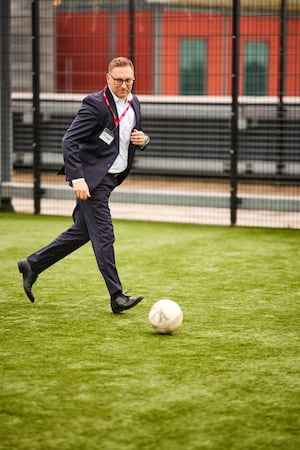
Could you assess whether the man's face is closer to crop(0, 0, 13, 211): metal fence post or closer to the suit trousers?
the suit trousers

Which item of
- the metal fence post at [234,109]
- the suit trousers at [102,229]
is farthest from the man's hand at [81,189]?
the metal fence post at [234,109]

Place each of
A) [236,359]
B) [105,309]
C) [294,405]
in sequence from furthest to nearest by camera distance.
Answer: [105,309], [236,359], [294,405]

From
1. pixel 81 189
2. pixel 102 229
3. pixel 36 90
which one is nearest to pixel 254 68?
pixel 36 90

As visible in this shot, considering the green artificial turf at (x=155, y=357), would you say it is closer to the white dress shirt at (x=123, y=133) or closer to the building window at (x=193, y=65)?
the white dress shirt at (x=123, y=133)

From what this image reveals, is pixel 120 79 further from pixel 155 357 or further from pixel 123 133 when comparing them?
pixel 155 357

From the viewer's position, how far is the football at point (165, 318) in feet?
18.7

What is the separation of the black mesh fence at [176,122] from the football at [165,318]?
535cm

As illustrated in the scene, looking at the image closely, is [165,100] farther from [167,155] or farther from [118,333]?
[118,333]

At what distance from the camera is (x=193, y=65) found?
19859 mm

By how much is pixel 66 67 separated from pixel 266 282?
37.4 feet

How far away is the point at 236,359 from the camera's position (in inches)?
205

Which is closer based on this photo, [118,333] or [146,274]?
[118,333]

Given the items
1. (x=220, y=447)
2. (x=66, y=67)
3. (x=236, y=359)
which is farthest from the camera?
(x=66, y=67)

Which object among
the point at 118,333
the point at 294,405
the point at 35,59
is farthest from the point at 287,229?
the point at 294,405
